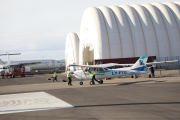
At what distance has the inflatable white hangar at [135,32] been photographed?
47.5 meters

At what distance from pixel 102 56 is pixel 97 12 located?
38.6 ft

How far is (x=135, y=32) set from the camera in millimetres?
48250

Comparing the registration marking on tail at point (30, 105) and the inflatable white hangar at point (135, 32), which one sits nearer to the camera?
the registration marking on tail at point (30, 105)

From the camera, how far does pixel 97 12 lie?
50.3m

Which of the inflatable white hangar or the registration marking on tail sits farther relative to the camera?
the inflatable white hangar

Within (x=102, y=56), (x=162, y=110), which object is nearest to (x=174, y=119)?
(x=162, y=110)

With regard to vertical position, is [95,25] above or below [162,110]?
above

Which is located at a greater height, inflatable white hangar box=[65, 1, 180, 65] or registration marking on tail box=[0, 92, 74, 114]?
inflatable white hangar box=[65, 1, 180, 65]

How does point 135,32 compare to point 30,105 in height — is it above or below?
above

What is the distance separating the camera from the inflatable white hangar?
1870 inches

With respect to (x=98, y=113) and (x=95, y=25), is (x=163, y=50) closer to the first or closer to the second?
(x=95, y=25)

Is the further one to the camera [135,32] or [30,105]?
[135,32]

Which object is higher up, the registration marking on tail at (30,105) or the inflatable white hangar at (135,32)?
the inflatable white hangar at (135,32)

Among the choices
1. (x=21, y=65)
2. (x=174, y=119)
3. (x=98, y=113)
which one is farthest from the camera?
(x=21, y=65)
